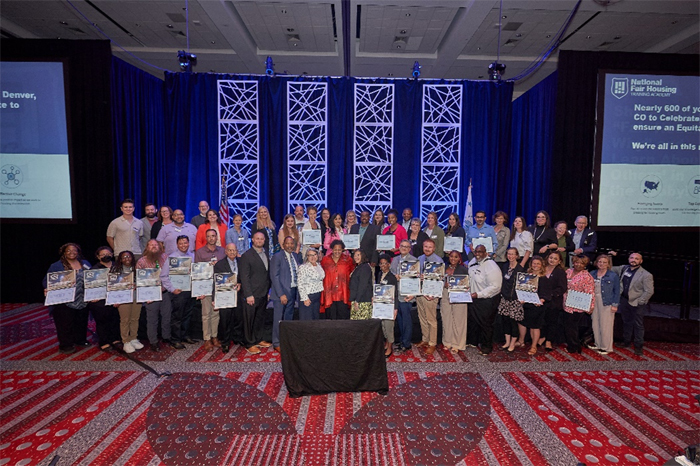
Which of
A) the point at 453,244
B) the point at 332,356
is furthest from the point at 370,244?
the point at 332,356

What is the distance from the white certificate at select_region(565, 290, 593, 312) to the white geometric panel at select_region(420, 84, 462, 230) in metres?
4.36

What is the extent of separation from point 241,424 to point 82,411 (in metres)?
1.71

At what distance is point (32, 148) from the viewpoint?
6.59 meters

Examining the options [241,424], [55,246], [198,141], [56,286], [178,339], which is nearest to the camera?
[241,424]

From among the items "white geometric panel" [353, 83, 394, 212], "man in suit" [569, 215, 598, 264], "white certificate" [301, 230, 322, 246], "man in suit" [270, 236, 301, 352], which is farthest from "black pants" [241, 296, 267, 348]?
"man in suit" [569, 215, 598, 264]

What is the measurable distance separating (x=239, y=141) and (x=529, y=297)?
728cm

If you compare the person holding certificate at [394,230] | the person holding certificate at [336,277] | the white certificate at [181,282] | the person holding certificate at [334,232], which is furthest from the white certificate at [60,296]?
the person holding certificate at [394,230]

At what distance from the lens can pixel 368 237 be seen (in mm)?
6547

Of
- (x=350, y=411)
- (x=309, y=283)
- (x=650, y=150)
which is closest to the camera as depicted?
(x=350, y=411)

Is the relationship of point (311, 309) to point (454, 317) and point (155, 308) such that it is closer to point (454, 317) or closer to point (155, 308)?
point (454, 317)

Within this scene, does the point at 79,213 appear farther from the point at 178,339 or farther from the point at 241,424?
the point at 241,424

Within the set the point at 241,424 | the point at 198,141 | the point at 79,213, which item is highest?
the point at 198,141

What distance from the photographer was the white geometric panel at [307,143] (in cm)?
905

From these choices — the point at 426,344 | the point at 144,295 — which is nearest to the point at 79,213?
the point at 144,295
